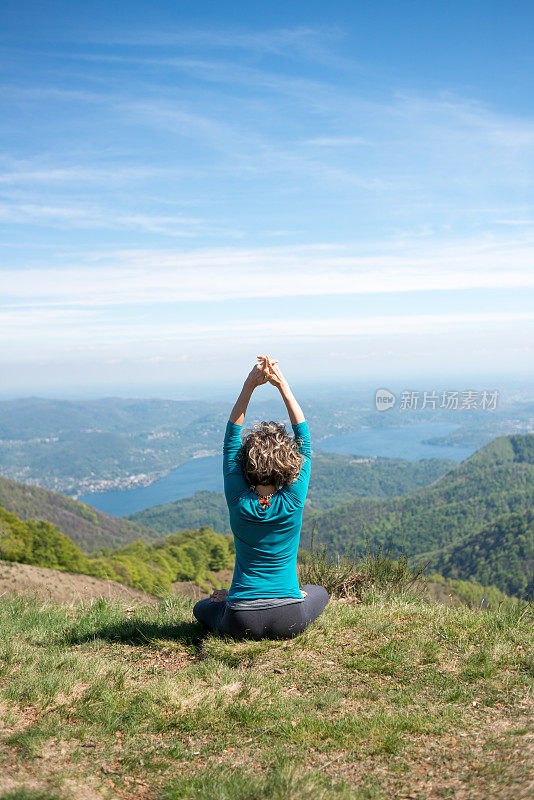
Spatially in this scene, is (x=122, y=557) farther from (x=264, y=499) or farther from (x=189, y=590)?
(x=264, y=499)

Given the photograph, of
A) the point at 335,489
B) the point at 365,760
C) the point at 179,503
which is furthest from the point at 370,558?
the point at 335,489

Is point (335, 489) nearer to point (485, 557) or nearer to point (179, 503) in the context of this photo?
point (179, 503)

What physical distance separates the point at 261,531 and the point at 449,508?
10655 centimetres

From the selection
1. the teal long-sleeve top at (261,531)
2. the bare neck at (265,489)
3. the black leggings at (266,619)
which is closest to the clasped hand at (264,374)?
the teal long-sleeve top at (261,531)

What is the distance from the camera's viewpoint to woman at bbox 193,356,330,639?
339cm

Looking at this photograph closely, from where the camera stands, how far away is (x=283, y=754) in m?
2.46

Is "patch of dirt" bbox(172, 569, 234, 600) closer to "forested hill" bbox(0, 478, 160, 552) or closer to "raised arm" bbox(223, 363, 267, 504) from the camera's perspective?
"raised arm" bbox(223, 363, 267, 504)

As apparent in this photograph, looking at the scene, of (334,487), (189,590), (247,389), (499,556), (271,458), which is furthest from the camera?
(334,487)

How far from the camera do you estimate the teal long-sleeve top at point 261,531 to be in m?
3.39

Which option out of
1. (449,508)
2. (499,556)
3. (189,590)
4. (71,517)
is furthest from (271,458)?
(449,508)

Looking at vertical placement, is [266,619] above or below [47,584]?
above

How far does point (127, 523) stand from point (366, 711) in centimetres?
10130

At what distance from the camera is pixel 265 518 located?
3363mm

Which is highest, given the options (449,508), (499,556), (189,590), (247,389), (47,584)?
(247,389)
